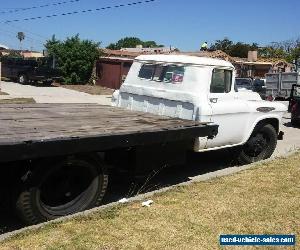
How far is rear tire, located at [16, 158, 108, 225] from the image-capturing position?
4828 mm

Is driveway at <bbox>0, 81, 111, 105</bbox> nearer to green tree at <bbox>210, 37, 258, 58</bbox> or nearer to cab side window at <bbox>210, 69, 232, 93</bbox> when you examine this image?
cab side window at <bbox>210, 69, 232, 93</bbox>

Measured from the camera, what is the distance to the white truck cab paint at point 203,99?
23.3 ft

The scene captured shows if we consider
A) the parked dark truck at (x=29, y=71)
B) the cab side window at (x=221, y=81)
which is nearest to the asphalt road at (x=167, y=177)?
the cab side window at (x=221, y=81)

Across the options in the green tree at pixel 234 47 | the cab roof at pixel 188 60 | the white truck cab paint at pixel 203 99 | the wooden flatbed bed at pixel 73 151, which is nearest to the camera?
the wooden flatbed bed at pixel 73 151

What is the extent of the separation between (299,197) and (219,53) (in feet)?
111

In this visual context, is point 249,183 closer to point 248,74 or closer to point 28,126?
point 28,126

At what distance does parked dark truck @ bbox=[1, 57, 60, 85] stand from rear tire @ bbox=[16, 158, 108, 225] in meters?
23.5

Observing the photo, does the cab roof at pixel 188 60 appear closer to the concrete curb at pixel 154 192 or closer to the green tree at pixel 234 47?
the concrete curb at pixel 154 192

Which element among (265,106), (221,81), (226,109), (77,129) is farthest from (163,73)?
(77,129)

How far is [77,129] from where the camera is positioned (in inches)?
212

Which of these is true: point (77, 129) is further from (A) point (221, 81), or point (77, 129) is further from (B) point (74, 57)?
(B) point (74, 57)

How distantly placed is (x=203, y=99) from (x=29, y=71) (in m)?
22.8

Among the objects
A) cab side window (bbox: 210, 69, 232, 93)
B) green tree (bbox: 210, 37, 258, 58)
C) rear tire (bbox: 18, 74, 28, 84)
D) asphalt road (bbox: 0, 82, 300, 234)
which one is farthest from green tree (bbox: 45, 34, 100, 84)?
green tree (bbox: 210, 37, 258, 58)

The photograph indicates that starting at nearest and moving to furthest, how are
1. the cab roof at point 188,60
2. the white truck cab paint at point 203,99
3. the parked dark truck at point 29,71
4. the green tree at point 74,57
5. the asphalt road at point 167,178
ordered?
the asphalt road at point 167,178 < the white truck cab paint at point 203,99 < the cab roof at point 188,60 < the parked dark truck at point 29,71 < the green tree at point 74,57
